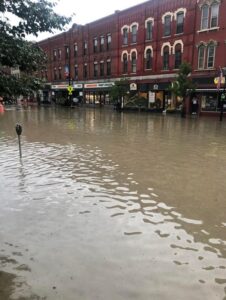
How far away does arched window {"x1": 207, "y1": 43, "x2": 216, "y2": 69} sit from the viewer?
29438 mm

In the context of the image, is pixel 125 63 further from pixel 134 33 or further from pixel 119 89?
pixel 119 89

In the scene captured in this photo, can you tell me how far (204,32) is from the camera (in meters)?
30.0

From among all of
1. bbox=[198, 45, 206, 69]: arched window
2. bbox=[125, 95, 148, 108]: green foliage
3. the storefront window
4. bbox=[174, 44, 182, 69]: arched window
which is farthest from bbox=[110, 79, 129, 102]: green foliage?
the storefront window

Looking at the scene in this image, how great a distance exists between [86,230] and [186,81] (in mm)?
25037

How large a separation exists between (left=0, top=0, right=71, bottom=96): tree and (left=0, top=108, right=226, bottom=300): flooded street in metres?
2.45

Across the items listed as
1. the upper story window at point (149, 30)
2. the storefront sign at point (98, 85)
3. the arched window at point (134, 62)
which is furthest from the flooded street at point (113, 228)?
the storefront sign at point (98, 85)

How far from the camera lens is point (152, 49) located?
36000 mm

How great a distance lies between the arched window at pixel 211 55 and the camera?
29438mm

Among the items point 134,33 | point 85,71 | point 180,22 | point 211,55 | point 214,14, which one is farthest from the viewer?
point 85,71

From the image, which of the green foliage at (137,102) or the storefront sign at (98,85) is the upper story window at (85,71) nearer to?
the storefront sign at (98,85)

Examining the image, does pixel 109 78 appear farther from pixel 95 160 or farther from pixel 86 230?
pixel 86 230

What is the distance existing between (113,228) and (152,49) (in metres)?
33.7

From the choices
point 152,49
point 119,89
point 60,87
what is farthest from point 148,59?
point 60,87

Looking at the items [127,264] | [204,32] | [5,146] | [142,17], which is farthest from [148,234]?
[142,17]
